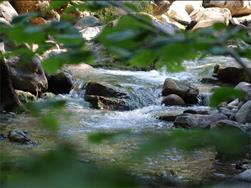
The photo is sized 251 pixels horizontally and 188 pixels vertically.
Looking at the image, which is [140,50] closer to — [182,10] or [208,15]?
[208,15]

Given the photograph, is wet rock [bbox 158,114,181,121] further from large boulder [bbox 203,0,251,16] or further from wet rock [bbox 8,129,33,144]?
large boulder [bbox 203,0,251,16]

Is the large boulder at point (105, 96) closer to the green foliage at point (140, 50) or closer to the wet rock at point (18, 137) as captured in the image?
the wet rock at point (18, 137)

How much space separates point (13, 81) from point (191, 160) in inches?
183

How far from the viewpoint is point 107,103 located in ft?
28.3

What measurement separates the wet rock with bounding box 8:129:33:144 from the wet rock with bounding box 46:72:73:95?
3.59 m

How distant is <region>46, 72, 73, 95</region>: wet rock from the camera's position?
31.6ft

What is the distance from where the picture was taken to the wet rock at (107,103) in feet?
28.1

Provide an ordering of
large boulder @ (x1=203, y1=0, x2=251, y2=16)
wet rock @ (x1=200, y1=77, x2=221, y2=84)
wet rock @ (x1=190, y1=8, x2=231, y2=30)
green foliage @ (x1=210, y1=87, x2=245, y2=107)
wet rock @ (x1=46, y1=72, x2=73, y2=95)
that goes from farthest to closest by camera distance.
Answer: large boulder @ (x1=203, y1=0, x2=251, y2=16)
wet rock @ (x1=190, y1=8, x2=231, y2=30)
wet rock @ (x1=200, y1=77, x2=221, y2=84)
wet rock @ (x1=46, y1=72, x2=73, y2=95)
green foliage @ (x1=210, y1=87, x2=245, y2=107)

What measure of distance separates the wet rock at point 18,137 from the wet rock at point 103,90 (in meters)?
3.25

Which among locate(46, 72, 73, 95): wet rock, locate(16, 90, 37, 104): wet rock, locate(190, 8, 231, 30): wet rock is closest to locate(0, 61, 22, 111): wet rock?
locate(16, 90, 37, 104): wet rock

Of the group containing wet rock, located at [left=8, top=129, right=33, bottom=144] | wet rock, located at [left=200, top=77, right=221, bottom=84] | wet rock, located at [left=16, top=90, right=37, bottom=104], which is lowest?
wet rock, located at [left=200, top=77, right=221, bottom=84]

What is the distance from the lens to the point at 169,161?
530 cm

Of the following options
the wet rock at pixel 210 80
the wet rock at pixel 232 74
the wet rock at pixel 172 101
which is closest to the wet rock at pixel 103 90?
the wet rock at pixel 172 101

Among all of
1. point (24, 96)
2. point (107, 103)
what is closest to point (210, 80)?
point (107, 103)
